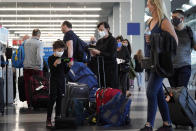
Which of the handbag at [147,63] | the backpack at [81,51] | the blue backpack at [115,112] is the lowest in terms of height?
the blue backpack at [115,112]

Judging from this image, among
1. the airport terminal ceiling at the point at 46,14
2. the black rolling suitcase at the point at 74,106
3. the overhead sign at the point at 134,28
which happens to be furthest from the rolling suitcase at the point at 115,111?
the airport terminal ceiling at the point at 46,14

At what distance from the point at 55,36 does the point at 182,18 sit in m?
17.0

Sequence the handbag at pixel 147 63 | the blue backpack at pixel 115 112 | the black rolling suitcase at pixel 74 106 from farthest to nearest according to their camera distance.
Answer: the blue backpack at pixel 115 112 < the black rolling suitcase at pixel 74 106 < the handbag at pixel 147 63

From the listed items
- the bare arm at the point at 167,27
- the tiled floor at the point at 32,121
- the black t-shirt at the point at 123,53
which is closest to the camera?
the bare arm at the point at 167,27

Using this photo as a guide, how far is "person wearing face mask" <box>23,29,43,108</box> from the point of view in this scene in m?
8.66

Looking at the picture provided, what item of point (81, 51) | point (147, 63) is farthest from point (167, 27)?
point (81, 51)

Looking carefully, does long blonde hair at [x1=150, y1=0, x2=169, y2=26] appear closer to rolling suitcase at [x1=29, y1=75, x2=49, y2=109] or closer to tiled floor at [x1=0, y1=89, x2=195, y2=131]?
tiled floor at [x1=0, y1=89, x2=195, y2=131]

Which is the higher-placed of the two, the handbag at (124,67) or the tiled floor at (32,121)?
the handbag at (124,67)

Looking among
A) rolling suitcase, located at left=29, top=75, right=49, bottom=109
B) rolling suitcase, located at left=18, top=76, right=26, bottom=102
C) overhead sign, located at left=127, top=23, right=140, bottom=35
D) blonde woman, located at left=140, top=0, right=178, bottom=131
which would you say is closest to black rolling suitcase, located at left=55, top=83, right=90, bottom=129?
blonde woman, located at left=140, top=0, right=178, bottom=131

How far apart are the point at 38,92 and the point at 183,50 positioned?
139 inches

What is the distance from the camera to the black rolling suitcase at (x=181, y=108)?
544 centimetres

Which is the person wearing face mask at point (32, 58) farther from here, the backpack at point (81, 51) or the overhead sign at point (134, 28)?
the overhead sign at point (134, 28)

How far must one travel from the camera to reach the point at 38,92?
8.46 metres

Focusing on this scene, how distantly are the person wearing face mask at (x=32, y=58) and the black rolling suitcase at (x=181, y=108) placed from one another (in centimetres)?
374
